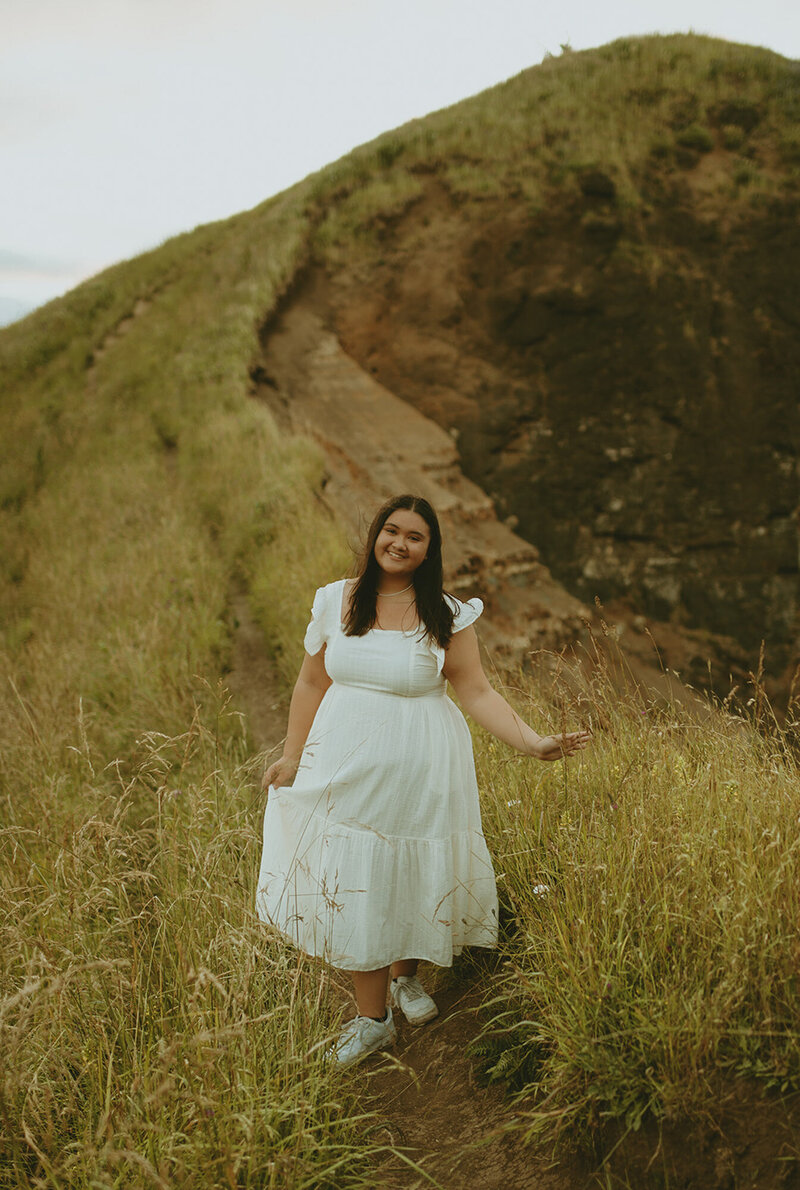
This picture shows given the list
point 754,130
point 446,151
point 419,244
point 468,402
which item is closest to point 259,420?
point 468,402

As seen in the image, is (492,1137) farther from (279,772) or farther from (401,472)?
(401,472)

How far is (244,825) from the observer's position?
3750 millimetres

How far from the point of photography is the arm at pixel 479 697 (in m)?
2.75

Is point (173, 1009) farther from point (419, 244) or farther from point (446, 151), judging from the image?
point (446, 151)

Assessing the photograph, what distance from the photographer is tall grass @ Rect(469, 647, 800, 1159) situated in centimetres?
200

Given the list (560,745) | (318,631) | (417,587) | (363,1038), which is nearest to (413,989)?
(363,1038)

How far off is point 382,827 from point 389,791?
12cm

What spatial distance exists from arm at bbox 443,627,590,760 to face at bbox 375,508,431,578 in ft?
1.03

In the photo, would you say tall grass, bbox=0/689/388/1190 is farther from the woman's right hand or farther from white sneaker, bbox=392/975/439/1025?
the woman's right hand

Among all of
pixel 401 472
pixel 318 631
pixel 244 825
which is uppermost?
pixel 401 472

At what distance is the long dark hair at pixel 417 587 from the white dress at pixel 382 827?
6 centimetres

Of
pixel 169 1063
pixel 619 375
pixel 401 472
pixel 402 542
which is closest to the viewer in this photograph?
pixel 169 1063

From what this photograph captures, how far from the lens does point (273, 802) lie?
2.87 m

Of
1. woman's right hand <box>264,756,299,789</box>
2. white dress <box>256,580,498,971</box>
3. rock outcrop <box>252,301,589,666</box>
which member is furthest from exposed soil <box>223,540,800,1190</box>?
rock outcrop <box>252,301,589,666</box>
